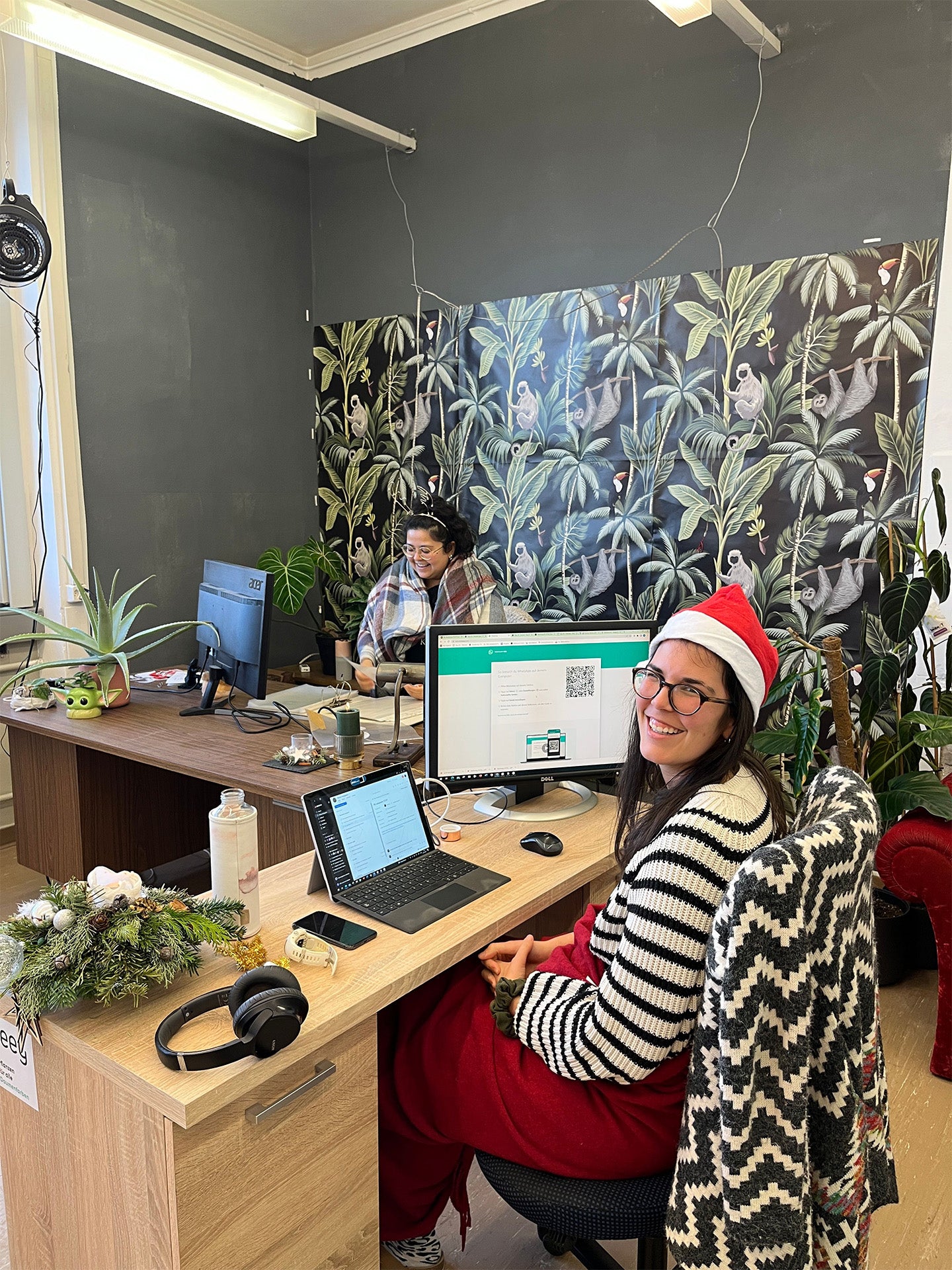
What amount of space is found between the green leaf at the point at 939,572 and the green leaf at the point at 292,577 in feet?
8.88

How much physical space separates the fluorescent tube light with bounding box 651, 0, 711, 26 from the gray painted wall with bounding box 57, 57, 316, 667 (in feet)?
7.82

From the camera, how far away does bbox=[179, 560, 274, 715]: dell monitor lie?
109 inches

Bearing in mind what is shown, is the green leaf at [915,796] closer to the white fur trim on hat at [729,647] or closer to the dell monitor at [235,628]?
the white fur trim on hat at [729,647]

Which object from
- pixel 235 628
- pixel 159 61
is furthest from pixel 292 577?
pixel 159 61

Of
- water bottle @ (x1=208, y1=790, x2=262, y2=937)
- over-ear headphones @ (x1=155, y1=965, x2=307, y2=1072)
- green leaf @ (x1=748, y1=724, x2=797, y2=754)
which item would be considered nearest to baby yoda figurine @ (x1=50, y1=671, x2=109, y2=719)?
water bottle @ (x1=208, y1=790, x2=262, y2=937)

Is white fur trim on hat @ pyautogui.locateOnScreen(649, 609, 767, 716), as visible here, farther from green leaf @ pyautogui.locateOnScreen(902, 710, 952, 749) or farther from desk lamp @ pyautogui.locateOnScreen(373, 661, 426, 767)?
green leaf @ pyautogui.locateOnScreen(902, 710, 952, 749)

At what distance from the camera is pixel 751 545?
11.3ft

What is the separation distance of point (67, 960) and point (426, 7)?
14.0 feet

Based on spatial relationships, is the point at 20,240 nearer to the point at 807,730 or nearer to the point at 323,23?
the point at 323,23

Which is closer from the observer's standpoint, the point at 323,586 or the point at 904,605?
the point at 904,605

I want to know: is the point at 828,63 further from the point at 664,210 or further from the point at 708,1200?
the point at 708,1200

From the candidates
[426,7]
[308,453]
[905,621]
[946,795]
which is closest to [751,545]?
[905,621]

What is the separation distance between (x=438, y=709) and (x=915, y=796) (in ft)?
4.73

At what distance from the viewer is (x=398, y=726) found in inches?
95.6
